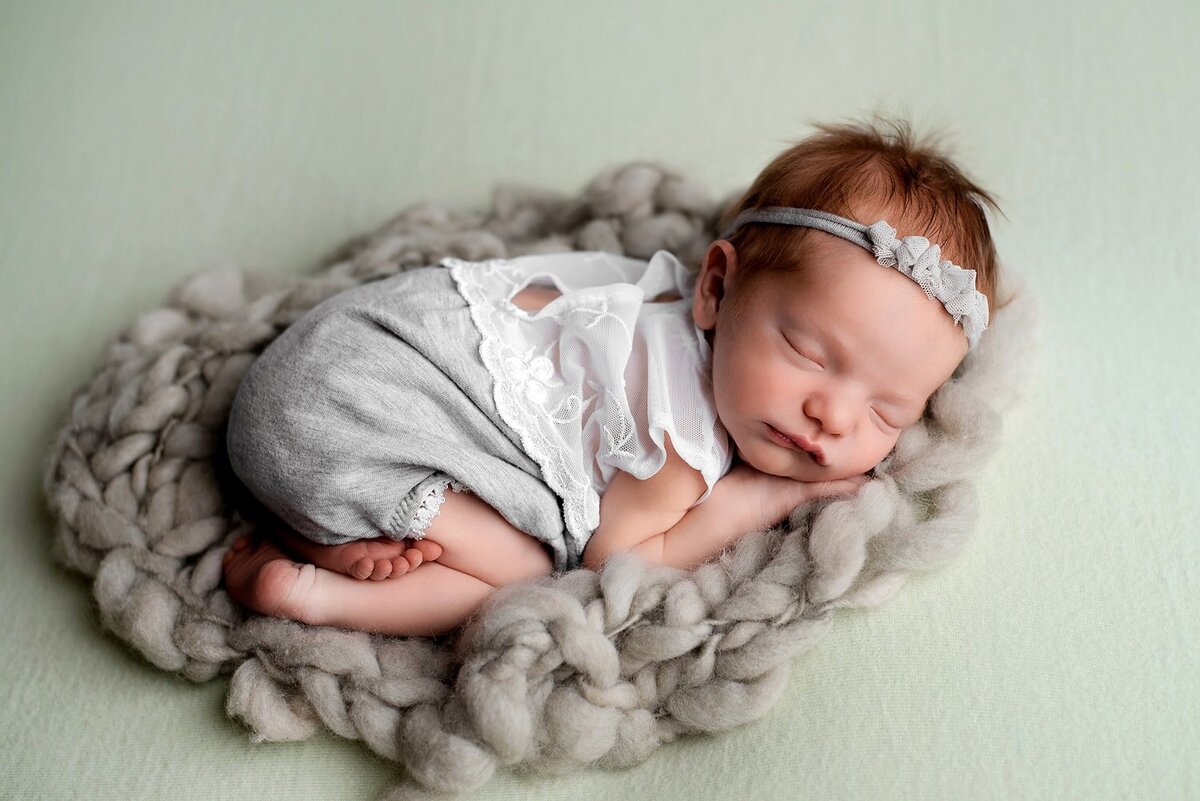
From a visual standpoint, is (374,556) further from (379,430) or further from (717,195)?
(717,195)

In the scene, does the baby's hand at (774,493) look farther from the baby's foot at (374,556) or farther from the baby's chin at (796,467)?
the baby's foot at (374,556)

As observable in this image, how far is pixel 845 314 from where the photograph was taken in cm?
111

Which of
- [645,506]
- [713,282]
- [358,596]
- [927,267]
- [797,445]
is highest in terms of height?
[927,267]

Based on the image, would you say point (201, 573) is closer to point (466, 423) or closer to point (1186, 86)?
point (466, 423)

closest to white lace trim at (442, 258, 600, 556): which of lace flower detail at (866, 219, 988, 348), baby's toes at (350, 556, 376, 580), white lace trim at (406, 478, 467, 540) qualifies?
white lace trim at (406, 478, 467, 540)

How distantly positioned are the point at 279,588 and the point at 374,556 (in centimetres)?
11

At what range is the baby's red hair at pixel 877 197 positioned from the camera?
1154 millimetres

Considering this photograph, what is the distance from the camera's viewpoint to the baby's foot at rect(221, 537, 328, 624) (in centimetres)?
111

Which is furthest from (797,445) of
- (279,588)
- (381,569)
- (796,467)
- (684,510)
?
(279,588)

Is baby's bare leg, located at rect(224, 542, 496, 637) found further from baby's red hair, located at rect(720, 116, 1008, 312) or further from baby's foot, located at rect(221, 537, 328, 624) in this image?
baby's red hair, located at rect(720, 116, 1008, 312)

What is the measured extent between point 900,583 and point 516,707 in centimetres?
42

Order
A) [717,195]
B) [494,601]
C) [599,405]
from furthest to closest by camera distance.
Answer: [717,195]
[599,405]
[494,601]

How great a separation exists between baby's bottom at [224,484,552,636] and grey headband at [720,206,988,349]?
0.51 m

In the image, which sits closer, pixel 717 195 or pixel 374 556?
pixel 374 556
